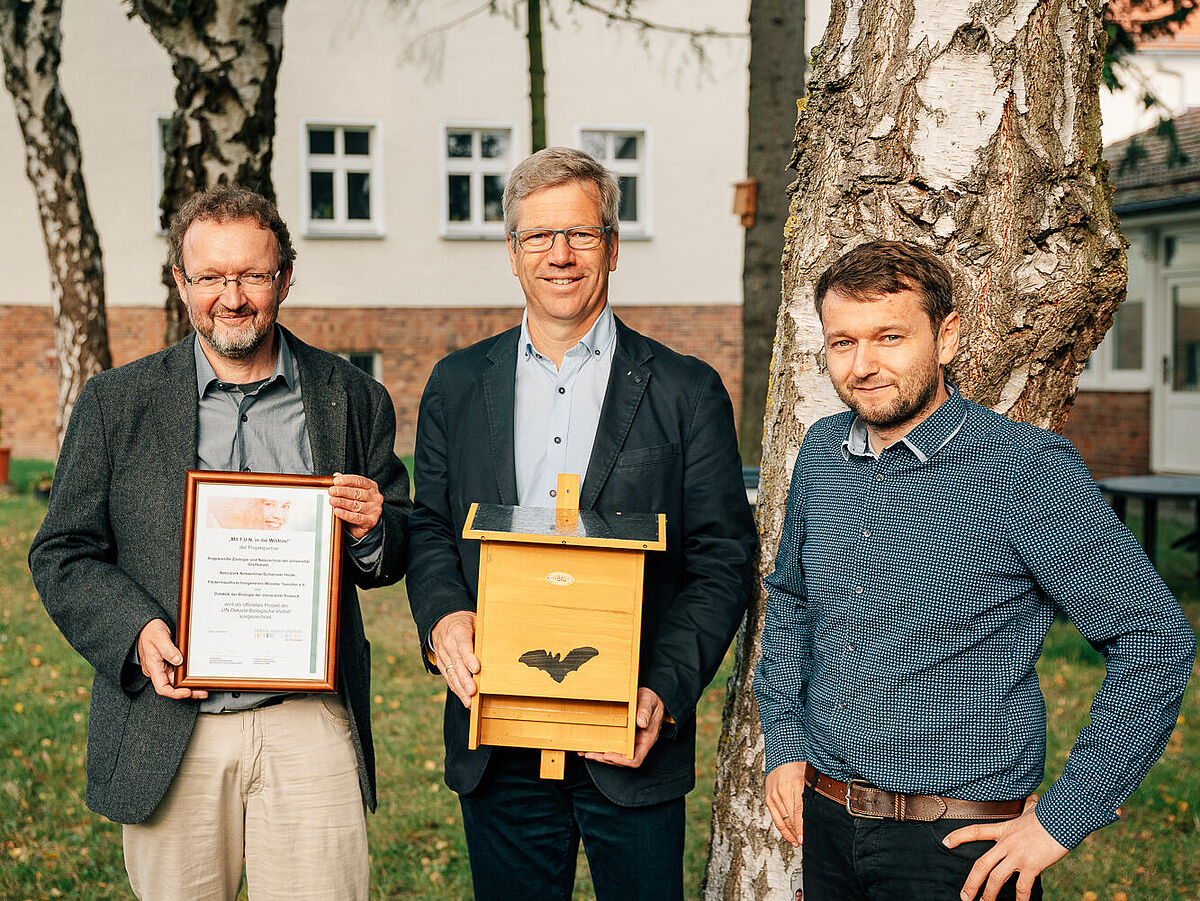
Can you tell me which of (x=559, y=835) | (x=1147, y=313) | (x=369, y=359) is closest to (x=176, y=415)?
(x=559, y=835)

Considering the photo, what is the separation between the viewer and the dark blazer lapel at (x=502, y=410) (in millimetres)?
2895

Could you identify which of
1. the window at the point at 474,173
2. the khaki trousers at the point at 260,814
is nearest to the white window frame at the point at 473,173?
the window at the point at 474,173

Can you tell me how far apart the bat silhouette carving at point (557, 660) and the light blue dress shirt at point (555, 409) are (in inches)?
18.4

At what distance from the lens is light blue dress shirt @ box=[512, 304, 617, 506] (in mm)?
2916

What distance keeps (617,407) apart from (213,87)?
15.0 ft

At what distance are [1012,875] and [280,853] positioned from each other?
1.71m

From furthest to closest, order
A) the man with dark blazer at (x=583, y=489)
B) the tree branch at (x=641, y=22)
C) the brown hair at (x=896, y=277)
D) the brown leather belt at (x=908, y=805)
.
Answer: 1. the tree branch at (x=641, y=22)
2. the man with dark blazer at (x=583, y=489)
3. the brown hair at (x=896, y=277)
4. the brown leather belt at (x=908, y=805)

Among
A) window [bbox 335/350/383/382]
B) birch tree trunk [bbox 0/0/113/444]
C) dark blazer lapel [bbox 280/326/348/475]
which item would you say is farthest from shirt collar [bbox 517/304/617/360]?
window [bbox 335/350/383/382]

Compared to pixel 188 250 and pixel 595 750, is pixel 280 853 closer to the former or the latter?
pixel 595 750

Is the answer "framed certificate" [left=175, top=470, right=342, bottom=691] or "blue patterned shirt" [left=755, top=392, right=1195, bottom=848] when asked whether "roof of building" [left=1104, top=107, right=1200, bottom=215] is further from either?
"framed certificate" [left=175, top=470, right=342, bottom=691]

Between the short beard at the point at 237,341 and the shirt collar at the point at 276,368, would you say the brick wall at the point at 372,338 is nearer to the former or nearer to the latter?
the shirt collar at the point at 276,368

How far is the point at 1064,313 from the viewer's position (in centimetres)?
290

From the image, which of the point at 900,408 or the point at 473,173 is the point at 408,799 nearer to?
the point at 900,408

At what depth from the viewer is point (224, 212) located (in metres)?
2.87
